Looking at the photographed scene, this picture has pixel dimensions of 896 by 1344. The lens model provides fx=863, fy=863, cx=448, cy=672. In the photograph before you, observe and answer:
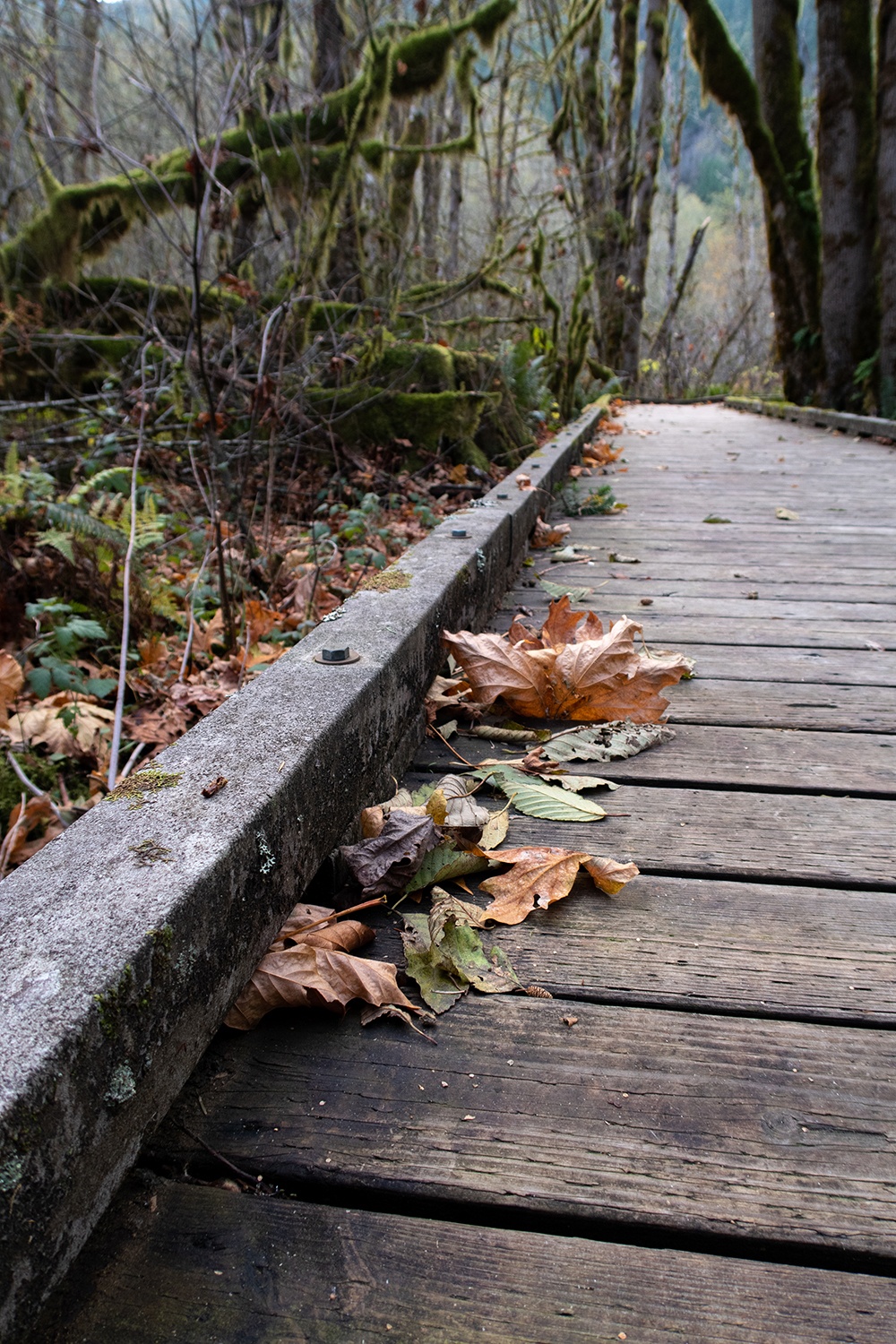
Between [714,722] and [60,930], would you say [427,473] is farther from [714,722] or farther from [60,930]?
[60,930]

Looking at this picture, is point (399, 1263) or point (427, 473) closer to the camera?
point (399, 1263)

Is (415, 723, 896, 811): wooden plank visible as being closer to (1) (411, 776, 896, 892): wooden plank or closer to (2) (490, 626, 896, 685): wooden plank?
(1) (411, 776, 896, 892): wooden plank

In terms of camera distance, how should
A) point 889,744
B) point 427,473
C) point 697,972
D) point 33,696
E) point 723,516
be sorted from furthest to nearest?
point 427,473 < point 723,516 < point 33,696 < point 889,744 < point 697,972

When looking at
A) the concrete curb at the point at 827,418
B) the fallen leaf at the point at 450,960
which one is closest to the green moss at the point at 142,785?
the fallen leaf at the point at 450,960

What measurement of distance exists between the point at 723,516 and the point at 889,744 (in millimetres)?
2741

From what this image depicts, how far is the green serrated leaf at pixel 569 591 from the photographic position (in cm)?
293

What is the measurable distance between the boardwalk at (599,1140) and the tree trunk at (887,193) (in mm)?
8159

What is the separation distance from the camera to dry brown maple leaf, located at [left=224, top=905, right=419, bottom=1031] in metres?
1.06

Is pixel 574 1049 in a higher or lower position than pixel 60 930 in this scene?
lower

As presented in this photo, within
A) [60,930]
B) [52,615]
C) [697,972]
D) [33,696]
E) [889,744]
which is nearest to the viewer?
[60,930]

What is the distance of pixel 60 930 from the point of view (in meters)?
0.80

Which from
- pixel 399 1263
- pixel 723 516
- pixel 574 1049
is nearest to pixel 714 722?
pixel 574 1049

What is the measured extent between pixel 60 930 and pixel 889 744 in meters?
1.70

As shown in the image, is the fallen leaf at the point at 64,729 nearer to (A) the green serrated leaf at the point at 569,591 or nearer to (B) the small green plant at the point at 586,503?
A: (A) the green serrated leaf at the point at 569,591
